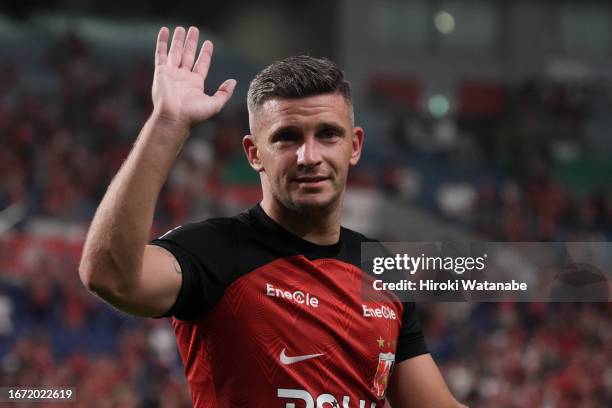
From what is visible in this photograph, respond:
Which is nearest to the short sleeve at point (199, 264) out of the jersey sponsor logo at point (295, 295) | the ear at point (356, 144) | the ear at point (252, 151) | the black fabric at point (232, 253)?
the black fabric at point (232, 253)

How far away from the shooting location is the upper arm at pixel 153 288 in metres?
2.09

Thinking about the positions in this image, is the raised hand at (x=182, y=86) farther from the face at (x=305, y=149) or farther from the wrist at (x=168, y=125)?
the face at (x=305, y=149)

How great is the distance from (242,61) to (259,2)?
2381mm

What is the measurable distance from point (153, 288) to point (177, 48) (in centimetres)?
56

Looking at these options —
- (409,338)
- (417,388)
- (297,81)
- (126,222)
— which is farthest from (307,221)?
(126,222)

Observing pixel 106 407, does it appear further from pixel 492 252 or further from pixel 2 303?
pixel 492 252

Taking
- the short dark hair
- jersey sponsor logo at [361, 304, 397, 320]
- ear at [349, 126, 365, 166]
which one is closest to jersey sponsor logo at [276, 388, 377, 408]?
jersey sponsor logo at [361, 304, 397, 320]

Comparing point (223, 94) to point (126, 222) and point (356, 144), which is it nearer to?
point (126, 222)

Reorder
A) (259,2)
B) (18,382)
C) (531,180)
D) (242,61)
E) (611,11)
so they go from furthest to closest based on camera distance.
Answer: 1. (611,11)
2. (259,2)
3. (242,61)
4. (531,180)
5. (18,382)

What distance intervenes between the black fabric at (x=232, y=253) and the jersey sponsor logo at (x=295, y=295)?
0.07m

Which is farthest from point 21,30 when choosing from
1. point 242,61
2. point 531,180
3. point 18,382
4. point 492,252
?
point 492,252

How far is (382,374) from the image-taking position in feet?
8.73

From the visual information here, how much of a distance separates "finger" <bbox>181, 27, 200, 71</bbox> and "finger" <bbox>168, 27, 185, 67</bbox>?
11 millimetres

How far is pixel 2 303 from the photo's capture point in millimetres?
10328
